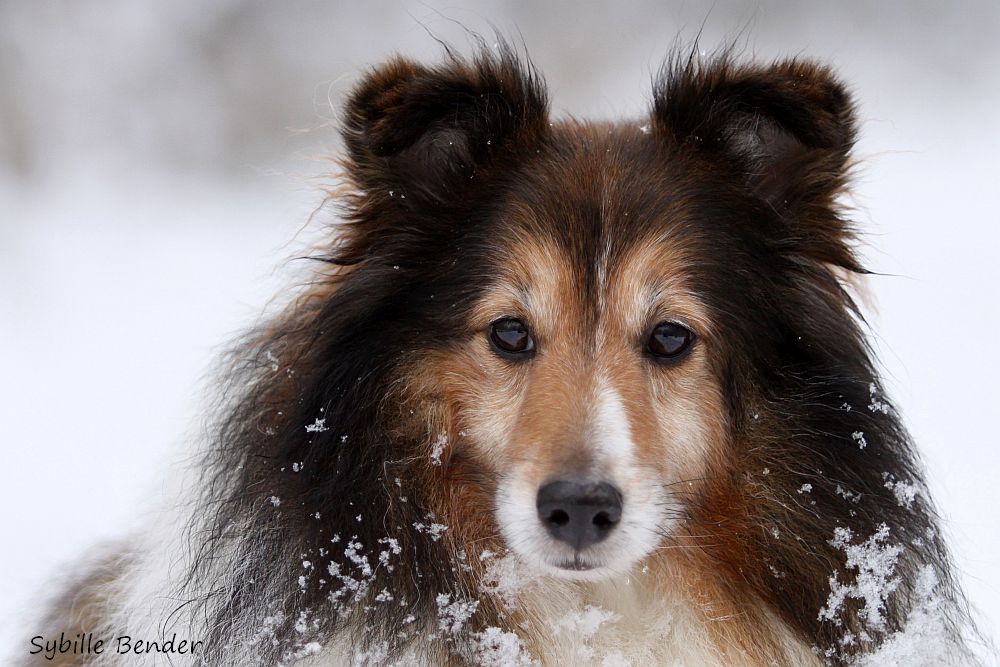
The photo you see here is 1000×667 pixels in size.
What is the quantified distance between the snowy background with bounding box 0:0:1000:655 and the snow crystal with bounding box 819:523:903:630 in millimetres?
2382

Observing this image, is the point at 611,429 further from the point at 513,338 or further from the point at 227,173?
the point at 227,173

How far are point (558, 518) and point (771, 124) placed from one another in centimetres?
118

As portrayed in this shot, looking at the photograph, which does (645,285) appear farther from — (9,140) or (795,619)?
(9,140)

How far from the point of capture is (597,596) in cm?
292

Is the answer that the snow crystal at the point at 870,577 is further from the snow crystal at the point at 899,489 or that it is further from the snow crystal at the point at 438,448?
the snow crystal at the point at 438,448

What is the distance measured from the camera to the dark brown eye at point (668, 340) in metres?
2.82

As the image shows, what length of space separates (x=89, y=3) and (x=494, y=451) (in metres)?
7.96

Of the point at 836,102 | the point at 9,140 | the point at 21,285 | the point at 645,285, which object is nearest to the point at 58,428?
the point at 21,285

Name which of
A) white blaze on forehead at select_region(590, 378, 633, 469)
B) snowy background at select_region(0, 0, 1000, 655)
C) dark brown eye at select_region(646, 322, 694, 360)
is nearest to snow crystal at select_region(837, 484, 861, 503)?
dark brown eye at select_region(646, 322, 694, 360)

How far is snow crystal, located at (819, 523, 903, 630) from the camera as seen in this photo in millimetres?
2871

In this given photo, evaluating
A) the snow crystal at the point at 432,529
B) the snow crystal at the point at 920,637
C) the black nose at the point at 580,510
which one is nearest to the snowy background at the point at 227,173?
the snow crystal at the point at 920,637

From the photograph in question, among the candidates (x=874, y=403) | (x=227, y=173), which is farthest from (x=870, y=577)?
(x=227, y=173)

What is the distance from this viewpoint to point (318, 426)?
2.89m

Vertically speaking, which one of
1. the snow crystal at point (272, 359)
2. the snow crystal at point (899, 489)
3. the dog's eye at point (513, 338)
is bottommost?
the snow crystal at point (899, 489)
